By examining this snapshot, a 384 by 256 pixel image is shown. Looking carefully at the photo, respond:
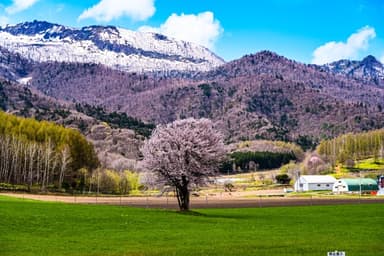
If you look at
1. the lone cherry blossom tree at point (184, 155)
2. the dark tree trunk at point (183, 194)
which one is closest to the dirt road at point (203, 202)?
the dark tree trunk at point (183, 194)

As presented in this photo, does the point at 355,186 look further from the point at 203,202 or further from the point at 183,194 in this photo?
the point at 183,194

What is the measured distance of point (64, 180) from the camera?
509ft

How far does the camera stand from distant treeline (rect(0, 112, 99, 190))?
5468 inches

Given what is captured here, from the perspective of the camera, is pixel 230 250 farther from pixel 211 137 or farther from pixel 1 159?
pixel 1 159

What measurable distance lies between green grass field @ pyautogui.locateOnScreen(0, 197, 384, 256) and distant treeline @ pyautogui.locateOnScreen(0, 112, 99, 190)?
93.7 meters

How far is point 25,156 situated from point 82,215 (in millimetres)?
93674

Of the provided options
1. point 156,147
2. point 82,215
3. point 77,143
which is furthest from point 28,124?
point 82,215

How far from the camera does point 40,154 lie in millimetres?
143875

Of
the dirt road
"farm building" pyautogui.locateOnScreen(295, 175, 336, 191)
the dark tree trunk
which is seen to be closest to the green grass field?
the dark tree trunk

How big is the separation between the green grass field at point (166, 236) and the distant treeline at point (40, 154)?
9374 cm

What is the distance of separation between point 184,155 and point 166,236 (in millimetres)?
25153

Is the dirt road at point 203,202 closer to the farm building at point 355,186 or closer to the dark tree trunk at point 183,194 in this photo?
the dark tree trunk at point 183,194

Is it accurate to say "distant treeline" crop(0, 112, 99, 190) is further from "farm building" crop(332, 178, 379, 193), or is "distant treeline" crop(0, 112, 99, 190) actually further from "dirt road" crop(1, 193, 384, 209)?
"farm building" crop(332, 178, 379, 193)

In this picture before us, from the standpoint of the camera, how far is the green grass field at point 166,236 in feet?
103
